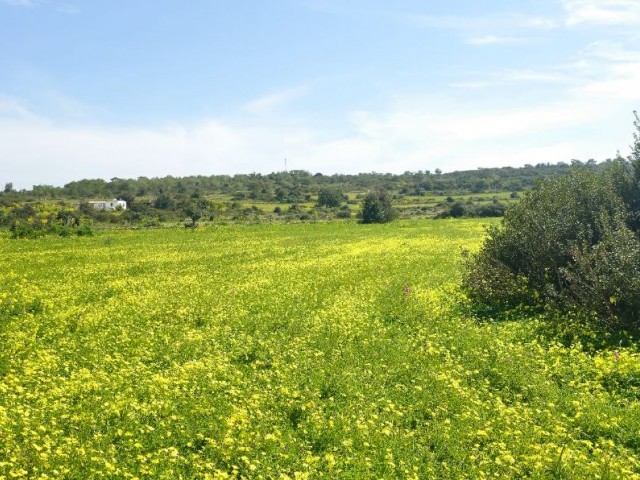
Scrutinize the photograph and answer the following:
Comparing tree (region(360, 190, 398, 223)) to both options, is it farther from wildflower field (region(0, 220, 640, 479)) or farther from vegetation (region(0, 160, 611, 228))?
wildflower field (region(0, 220, 640, 479))

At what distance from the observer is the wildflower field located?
7.43 meters

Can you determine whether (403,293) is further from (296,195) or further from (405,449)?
(296,195)

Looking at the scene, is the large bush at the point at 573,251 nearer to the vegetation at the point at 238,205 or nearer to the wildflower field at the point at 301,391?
the wildflower field at the point at 301,391

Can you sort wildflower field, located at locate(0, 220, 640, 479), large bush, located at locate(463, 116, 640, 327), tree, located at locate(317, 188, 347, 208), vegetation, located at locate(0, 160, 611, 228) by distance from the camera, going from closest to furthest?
wildflower field, located at locate(0, 220, 640, 479), large bush, located at locate(463, 116, 640, 327), vegetation, located at locate(0, 160, 611, 228), tree, located at locate(317, 188, 347, 208)

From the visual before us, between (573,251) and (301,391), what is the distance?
10.0m

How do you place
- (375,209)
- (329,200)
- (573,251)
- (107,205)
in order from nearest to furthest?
1. (573,251)
2. (375,209)
3. (107,205)
4. (329,200)

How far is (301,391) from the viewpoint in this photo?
10125 mm

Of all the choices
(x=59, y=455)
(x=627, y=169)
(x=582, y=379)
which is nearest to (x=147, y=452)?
(x=59, y=455)

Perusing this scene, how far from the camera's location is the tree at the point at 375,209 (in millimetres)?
84062

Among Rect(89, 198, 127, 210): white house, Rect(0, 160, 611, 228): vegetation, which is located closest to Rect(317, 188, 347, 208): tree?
Rect(0, 160, 611, 228): vegetation

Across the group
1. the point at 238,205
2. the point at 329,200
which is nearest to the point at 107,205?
Result: the point at 238,205

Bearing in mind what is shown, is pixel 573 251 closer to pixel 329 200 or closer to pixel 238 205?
pixel 238 205

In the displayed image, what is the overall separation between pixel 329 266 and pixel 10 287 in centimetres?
1632

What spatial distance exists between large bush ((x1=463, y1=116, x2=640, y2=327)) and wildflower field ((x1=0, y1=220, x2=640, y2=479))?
1290mm
